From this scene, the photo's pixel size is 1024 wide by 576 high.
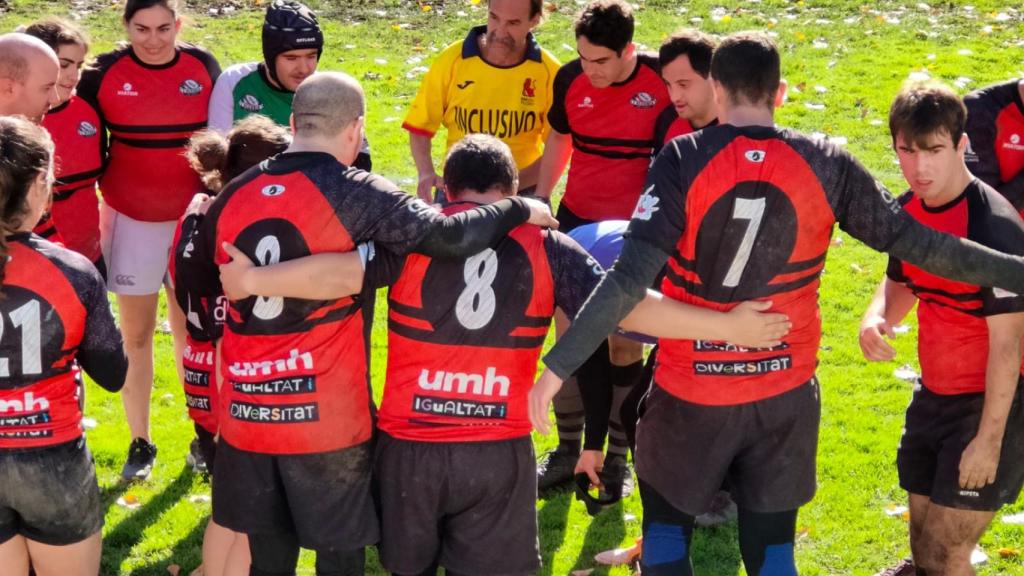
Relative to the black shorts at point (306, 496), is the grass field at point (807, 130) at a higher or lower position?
lower

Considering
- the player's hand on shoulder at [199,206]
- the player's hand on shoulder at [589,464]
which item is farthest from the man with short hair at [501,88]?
the player's hand on shoulder at [199,206]

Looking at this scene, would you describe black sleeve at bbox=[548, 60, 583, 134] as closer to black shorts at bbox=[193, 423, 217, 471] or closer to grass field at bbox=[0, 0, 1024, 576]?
grass field at bbox=[0, 0, 1024, 576]

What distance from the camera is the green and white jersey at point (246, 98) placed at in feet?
21.9

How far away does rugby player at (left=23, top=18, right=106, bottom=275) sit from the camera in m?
6.51

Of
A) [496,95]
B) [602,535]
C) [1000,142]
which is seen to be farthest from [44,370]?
[1000,142]

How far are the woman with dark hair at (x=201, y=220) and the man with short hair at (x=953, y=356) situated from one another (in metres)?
2.50

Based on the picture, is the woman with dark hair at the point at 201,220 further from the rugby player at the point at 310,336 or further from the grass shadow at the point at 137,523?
the grass shadow at the point at 137,523

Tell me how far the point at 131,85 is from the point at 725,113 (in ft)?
12.4

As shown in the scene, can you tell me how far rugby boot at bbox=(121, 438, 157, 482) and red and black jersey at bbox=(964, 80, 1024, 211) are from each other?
454 centimetres

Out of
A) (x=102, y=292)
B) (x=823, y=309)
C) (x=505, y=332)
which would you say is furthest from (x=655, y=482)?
(x=823, y=309)

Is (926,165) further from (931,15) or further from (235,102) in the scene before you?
(931,15)

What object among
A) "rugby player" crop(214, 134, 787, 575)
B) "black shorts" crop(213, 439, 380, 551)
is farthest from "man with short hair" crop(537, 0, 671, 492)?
"black shorts" crop(213, 439, 380, 551)

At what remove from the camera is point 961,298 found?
489 cm

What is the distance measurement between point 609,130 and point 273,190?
2.89 metres
